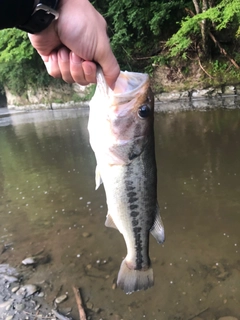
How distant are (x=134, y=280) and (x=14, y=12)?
6.41 feet

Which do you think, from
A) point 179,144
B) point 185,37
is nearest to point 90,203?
point 179,144

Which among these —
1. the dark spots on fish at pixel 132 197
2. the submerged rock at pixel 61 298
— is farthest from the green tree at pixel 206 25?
the dark spots on fish at pixel 132 197

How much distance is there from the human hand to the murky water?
277 cm

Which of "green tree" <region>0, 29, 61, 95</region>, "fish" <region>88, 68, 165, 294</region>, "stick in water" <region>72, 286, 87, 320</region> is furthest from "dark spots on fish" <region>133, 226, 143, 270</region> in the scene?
"green tree" <region>0, 29, 61, 95</region>

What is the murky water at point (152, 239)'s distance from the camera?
355 centimetres

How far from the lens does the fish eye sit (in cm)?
193

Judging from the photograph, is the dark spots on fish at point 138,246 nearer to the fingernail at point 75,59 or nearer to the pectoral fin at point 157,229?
the pectoral fin at point 157,229

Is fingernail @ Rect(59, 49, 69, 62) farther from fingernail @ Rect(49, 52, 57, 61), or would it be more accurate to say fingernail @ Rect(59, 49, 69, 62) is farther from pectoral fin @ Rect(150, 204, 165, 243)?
pectoral fin @ Rect(150, 204, 165, 243)

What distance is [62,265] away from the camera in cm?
434

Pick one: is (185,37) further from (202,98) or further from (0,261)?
(0,261)

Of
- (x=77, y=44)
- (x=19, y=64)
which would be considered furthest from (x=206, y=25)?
(x=19, y=64)

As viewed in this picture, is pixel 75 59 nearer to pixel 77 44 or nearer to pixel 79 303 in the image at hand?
pixel 77 44

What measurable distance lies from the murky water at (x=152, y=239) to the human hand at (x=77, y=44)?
277 centimetres

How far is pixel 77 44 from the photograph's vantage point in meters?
1.44
